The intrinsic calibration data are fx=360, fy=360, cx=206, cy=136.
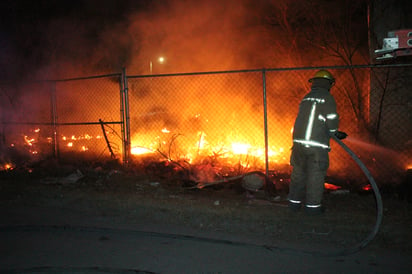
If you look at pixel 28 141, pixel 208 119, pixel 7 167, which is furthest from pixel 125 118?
pixel 28 141

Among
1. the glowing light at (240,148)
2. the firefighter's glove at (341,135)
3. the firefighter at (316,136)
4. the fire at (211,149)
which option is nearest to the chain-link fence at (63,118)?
the fire at (211,149)

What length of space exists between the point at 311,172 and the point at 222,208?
1.29 metres

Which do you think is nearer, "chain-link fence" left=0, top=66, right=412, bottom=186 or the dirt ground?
the dirt ground

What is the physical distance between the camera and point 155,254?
3609 millimetres

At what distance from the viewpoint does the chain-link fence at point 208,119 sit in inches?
270

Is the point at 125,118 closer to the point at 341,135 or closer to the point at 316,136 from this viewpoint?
the point at 316,136

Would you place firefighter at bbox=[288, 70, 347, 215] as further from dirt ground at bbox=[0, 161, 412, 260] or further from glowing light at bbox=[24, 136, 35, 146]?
glowing light at bbox=[24, 136, 35, 146]

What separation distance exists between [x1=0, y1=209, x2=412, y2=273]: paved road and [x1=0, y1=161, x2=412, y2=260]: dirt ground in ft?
0.89

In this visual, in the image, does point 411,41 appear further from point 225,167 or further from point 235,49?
point 235,49

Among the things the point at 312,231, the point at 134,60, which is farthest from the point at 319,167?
the point at 134,60

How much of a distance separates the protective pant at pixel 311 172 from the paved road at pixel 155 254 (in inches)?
38.1

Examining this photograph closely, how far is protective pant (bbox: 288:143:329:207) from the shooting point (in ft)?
15.0

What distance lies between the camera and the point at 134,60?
40.7 feet

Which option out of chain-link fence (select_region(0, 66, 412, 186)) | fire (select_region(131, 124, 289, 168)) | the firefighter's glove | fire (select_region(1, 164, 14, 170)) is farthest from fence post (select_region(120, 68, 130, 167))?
the firefighter's glove
